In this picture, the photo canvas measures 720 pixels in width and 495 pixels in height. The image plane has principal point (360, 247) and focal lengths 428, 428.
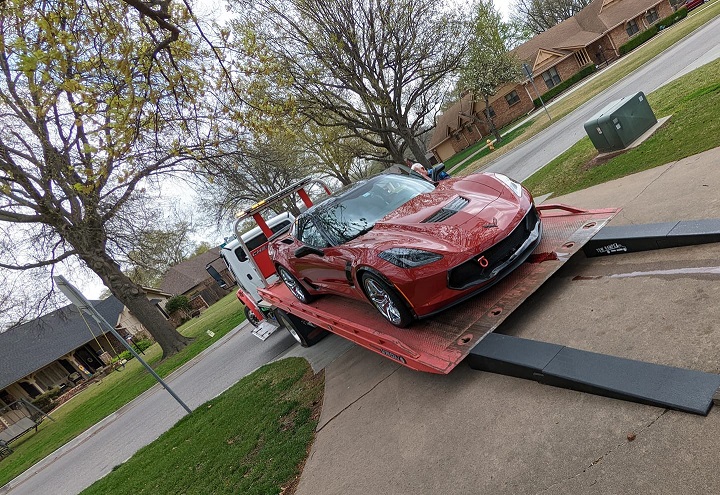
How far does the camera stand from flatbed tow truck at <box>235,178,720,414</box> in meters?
2.57

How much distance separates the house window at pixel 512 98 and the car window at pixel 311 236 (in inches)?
1681

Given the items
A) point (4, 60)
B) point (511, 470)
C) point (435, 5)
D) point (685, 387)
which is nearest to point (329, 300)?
point (511, 470)

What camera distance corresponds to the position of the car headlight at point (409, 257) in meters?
3.90

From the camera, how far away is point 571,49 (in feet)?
135

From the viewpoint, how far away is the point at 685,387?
8.01 ft

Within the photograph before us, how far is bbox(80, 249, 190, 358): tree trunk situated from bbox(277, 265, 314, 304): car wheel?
11.7 m

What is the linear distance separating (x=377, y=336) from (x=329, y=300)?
2.03m

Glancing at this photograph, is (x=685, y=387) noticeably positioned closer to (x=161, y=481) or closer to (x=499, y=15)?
(x=161, y=481)

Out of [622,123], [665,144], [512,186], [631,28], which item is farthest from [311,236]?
[631,28]

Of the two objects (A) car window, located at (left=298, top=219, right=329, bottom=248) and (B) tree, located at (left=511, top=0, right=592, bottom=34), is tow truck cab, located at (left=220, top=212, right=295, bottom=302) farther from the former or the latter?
(B) tree, located at (left=511, top=0, right=592, bottom=34)

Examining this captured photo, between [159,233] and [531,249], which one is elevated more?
[159,233]

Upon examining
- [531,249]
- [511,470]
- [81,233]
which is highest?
[81,233]

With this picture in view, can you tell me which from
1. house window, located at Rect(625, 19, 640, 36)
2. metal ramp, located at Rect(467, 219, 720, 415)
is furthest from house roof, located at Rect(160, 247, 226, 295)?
house window, located at Rect(625, 19, 640, 36)

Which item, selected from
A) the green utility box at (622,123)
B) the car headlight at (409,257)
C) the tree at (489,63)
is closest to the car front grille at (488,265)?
the car headlight at (409,257)
